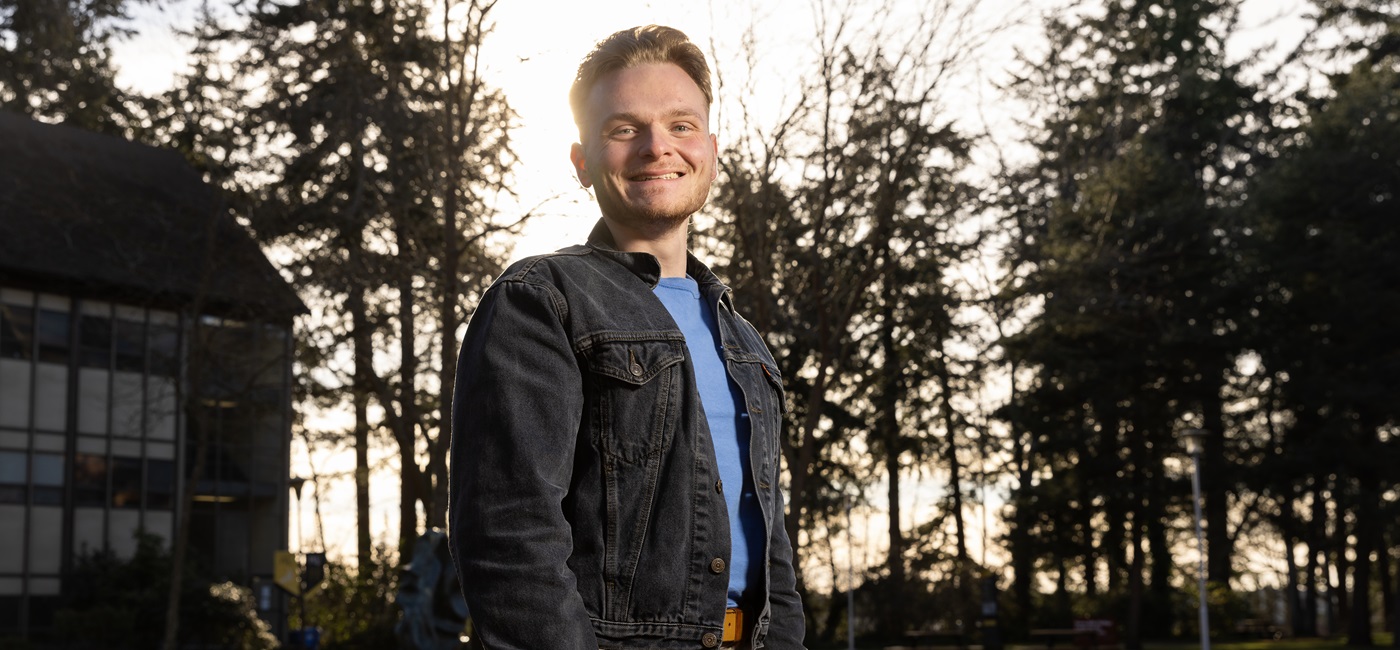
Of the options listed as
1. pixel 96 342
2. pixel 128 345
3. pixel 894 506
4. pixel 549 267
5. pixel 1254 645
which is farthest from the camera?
pixel 894 506

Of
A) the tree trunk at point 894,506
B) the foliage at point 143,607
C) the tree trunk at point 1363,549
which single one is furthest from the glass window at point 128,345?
the tree trunk at point 1363,549

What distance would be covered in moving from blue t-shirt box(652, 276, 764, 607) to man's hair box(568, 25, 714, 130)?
0.40 m

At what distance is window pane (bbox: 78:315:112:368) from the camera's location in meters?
38.5

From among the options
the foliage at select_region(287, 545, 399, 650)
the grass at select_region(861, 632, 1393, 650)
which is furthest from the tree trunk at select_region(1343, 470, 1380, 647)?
the foliage at select_region(287, 545, 399, 650)

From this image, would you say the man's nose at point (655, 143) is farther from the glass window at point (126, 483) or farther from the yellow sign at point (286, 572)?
the glass window at point (126, 483)

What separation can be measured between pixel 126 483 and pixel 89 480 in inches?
41.5

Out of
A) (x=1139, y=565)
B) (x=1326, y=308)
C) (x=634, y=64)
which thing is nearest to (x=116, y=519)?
(x=1139, y=565)

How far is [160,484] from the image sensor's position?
129ft

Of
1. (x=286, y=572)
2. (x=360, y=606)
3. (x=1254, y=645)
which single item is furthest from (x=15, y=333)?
(x=1254, y=645)

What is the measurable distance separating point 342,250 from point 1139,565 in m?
25.4

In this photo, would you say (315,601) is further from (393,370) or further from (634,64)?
(634,64)

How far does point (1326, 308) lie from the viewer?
127ft

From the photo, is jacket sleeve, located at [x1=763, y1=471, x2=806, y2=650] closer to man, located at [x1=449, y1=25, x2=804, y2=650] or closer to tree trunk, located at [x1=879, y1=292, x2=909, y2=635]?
man, located at [x1=449, y1=25, x2=804, y2=650]

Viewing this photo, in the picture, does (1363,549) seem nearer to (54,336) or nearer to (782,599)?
(54,336)
